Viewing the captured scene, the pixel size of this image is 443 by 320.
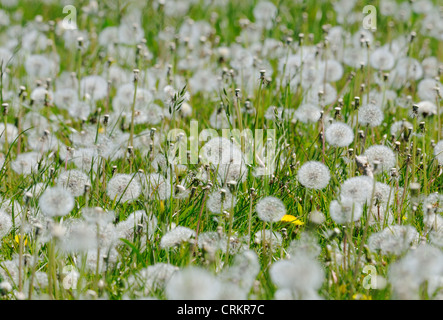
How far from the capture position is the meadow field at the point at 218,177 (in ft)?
6.59

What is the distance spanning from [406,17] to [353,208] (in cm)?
379

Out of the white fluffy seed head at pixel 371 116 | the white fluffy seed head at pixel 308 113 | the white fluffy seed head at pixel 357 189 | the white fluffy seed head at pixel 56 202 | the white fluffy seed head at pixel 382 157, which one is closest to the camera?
the white fluffy seed head at pixel 56 202

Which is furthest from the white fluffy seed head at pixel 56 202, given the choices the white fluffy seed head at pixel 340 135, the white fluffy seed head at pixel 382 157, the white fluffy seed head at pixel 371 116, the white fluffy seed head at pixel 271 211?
the white fluffy seed head at pixel 371 116

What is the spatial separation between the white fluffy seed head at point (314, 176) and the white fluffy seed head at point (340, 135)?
0.68ft

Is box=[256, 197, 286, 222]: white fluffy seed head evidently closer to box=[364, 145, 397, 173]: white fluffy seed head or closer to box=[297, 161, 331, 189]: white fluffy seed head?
box=[297, 161, 331, 189]: white fluffy seed head

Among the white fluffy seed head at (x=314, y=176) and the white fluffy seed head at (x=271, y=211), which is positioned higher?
the white fluffy seed head at (x=314, y=176)

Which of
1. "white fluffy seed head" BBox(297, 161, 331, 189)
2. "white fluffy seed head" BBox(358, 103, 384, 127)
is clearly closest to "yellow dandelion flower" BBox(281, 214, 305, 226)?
"white fluffy seed head" BBox(297, 161, 331, 189)

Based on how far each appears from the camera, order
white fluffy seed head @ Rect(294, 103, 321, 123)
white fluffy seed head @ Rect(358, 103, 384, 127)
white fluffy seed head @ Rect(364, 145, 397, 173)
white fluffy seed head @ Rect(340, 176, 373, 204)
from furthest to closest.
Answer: white fluffy seed head @ Rect(294, 103, 321, 123) < white fluffy seed head @ Rect(358, 103, 384, 127) < white fluffy seed head @ Rect(364, 145, 397, 173) < white fluffy seed head @ Rect(340, 176, 373, 204)

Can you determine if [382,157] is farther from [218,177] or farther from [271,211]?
[218,177]

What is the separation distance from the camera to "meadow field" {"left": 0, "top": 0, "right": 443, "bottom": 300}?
201 cm

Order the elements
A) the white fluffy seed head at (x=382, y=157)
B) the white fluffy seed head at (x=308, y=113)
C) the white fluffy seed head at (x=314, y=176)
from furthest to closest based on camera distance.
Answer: the white fluffy seed head at (x=308, y=113) → the white fluffy seed head at (x=382, y=157) → the white fluffy seed head at (x=314, y=176)

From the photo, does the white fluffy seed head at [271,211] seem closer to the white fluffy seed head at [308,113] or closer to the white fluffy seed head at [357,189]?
the white fluffy seed head at [357,189]
